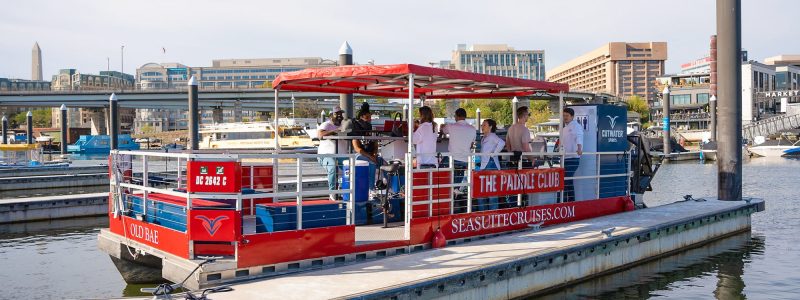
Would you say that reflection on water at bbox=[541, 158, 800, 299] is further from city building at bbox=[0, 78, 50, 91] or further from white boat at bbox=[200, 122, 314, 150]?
city building at bbox=[0, 78, 50, 91]

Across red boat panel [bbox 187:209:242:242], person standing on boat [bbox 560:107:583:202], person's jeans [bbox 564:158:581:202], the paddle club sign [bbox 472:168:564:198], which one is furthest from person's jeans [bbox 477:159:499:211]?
red boat panel [bbox 187:209:242:242]

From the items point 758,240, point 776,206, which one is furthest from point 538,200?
point 776,206

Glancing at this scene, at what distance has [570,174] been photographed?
1443 cm

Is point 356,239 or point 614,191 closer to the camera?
point 356,239

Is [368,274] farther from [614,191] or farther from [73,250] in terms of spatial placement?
[73,250]

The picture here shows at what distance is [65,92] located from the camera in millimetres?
85875

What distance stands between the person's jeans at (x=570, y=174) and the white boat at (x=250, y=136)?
43.4 meters

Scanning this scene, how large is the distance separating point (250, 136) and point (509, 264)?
5545 cm

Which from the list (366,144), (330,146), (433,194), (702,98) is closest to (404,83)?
(366,144)

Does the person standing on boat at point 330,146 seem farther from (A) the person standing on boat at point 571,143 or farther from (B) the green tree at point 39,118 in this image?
(B) the green tree at point 39,118

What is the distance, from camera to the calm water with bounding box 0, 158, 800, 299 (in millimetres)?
11742

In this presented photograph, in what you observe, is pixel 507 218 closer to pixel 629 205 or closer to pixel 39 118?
pixel 629 205

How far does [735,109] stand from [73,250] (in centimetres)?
1553

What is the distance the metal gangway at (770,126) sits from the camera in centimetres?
6969
